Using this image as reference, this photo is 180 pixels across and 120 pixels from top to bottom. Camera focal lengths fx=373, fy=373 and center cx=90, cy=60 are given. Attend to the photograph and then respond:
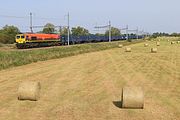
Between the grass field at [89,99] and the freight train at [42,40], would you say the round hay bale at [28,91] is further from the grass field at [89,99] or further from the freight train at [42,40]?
the freight train at [42,40]

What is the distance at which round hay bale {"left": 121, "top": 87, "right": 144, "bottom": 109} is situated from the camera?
12.2 meters

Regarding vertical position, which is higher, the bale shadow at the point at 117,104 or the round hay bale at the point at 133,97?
the round hay bale at the point at 133,97

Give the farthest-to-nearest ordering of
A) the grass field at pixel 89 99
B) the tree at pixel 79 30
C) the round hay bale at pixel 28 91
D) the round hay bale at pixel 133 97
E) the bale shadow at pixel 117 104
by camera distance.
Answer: the tree at pixel 79 30, the round hay bale at pixel 28 91, the bale shadow at pixel 117 104, the round hay bale at pixel 133 97, the grass field at pixel 89 99

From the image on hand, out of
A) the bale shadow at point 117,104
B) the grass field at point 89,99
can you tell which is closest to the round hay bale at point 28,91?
the grass field at point 89,99

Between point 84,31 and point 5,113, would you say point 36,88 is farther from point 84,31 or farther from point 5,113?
point 84,31

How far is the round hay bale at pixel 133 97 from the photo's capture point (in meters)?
12.2

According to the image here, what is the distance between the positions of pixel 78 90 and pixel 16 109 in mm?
4421

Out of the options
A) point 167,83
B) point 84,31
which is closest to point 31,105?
point 167,83

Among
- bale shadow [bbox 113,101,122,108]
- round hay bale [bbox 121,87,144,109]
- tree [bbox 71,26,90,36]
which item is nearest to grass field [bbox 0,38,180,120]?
bale shadow [bbox 113,101,122,108]

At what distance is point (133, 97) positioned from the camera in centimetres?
1229

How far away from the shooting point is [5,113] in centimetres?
1204

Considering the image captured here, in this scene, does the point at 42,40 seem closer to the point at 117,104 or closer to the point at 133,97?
the point at 117,104

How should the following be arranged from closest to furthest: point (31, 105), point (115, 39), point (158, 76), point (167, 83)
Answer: point (31, 105), point (167, 83), point (158, 76), point (115, 39)

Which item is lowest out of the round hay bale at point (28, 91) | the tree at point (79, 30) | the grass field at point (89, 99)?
the grass field at point (89, 99)
